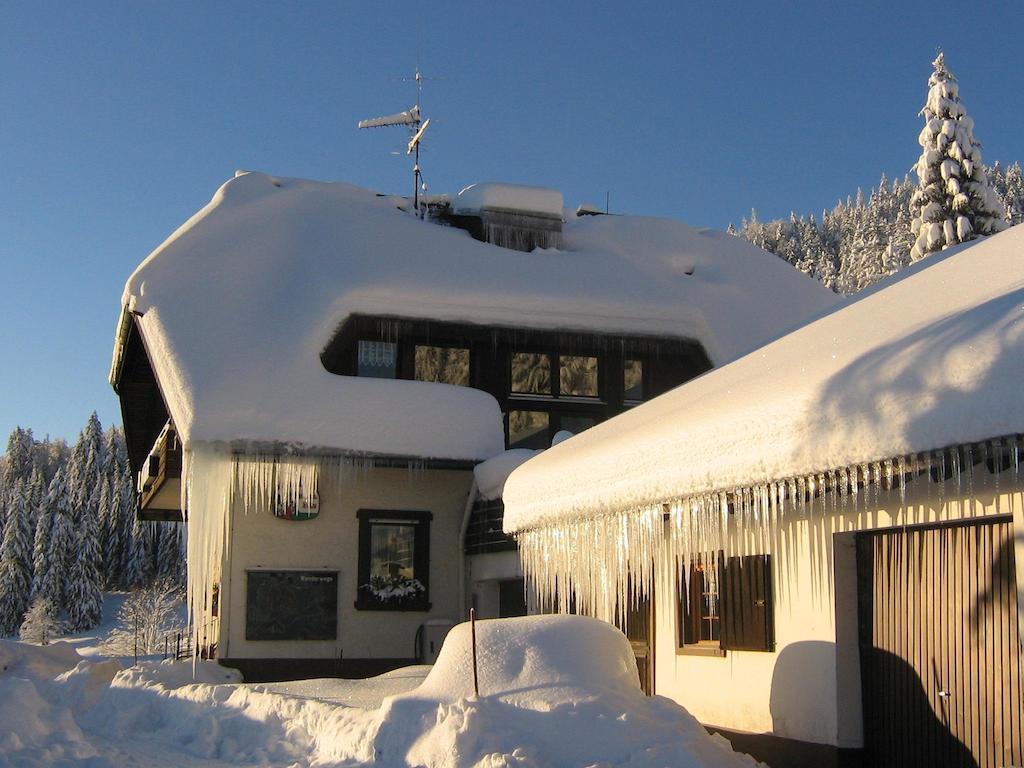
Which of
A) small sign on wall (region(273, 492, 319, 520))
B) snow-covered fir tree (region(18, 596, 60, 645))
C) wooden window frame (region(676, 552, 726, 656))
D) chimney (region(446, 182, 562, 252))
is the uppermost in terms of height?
chimney (region(446, 182, 562, 252))

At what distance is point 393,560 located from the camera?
1764cm

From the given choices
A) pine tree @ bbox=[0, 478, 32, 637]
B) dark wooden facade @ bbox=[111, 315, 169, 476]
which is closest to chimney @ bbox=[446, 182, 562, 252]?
dark wooden facade @ bbox=[111, 315, 169, 476]

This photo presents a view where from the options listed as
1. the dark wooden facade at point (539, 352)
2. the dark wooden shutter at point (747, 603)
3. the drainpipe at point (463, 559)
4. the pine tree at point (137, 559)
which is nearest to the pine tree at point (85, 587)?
the pine tree at point (137, 559)

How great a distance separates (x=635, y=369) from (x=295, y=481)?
19.4 ft

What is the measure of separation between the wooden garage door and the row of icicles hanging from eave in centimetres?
35

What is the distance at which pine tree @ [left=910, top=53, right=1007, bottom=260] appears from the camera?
28.8 meters

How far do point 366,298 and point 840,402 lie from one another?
10835mm

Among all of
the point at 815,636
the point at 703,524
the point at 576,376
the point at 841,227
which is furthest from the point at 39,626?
the point at 841,227

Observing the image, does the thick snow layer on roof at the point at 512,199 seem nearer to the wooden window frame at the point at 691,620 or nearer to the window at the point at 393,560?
the window at the point at 393,560

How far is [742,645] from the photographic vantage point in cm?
1038

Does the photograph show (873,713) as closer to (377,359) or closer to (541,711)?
(541,711)

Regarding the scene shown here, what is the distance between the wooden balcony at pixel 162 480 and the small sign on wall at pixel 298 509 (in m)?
2.03

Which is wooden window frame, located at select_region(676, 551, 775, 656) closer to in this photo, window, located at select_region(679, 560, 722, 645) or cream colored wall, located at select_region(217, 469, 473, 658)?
window, located at select_region(679, 560, 722, 645)

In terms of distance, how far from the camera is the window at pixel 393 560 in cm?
1736
